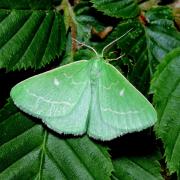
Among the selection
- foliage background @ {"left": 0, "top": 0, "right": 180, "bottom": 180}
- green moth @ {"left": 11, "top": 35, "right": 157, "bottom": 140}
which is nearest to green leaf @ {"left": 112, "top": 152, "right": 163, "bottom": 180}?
foliage background @ {"left": 0, "top": 0, "right": 180, "bottom": 180}

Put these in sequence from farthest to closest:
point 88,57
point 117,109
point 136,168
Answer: point 136,168 < point 88,57 < point 117,109

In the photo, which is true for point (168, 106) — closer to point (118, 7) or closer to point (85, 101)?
point (85, 101)

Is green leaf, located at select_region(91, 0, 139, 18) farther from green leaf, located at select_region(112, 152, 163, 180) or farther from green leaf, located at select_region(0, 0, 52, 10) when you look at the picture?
green leaf, located at select_region(112, 152, 163, 180)

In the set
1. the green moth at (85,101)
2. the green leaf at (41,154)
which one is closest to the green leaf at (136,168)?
the green leaf at (41,154)

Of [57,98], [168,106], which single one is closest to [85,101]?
[57,98]

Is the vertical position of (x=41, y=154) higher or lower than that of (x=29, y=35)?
lower

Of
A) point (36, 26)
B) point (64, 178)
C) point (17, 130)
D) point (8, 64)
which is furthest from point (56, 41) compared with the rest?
point (64, 178)

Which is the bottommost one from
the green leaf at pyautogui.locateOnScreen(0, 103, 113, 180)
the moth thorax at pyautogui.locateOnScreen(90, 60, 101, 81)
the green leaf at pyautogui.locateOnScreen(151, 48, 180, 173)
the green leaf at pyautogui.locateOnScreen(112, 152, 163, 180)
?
the green leaf at pyautogui.locateOnScreen(112, 152, 163, 180)
